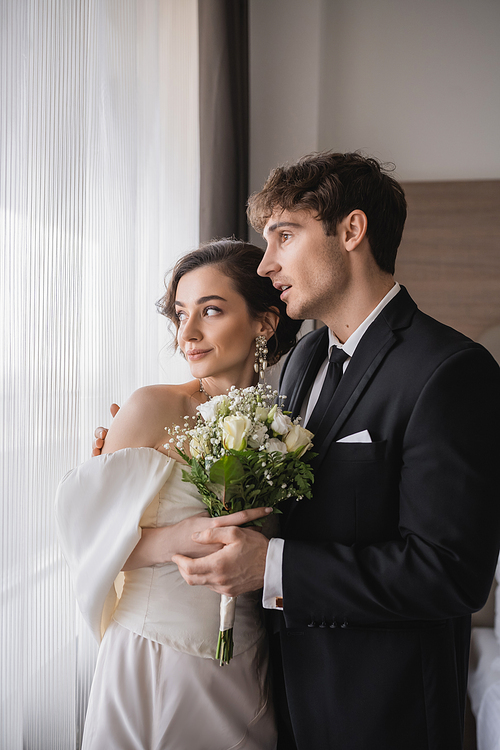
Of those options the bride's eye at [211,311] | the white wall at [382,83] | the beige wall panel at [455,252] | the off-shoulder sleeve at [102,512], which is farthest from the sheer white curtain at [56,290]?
the beige wall panel at [455,252]

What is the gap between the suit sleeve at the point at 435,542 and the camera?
111cm

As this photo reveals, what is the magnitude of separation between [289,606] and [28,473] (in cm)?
64

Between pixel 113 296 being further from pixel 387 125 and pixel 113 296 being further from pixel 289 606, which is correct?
pixel 387 125

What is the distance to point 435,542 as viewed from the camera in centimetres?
112

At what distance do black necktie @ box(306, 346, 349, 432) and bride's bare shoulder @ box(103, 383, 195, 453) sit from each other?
0.34m

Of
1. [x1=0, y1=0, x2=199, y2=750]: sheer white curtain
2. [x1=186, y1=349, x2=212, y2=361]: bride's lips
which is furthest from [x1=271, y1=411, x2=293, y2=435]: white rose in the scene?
[x1=0, y1=0, x2=199, y2=750]: sheer white curtain

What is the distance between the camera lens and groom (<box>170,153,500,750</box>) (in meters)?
1.12

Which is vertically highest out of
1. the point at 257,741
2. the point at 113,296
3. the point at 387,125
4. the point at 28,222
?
the point at 387,125

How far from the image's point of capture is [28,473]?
48.4 inches


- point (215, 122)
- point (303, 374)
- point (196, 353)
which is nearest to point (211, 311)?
point (196, 353)

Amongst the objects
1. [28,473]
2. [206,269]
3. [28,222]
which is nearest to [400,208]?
[206,269]

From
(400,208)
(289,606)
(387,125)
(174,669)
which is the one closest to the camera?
(289,606)

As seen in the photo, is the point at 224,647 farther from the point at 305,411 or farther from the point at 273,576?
the point at 305,411

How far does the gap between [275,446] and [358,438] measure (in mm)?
230
